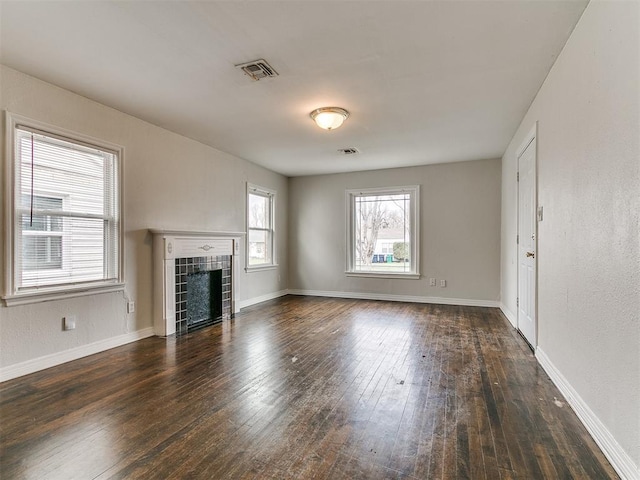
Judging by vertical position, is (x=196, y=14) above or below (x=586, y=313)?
above

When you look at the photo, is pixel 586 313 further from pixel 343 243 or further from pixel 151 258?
pixel 343 243

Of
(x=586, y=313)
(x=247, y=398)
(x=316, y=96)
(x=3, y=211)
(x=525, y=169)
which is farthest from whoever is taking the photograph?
(x=525, y=169)

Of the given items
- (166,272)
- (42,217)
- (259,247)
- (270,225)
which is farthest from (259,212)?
(42,217)

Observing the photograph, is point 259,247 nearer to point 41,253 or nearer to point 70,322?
point 70,322

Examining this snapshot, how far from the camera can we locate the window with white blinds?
285 centimetres

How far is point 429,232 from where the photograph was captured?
6105mm

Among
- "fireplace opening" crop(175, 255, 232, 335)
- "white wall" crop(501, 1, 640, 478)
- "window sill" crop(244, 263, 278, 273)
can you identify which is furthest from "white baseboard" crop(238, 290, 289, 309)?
"white wall" crop(501, 1, 640, 478)

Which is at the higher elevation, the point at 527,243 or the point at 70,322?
the point at 527,243

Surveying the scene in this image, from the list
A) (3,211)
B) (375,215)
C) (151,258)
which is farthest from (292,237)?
(3,211)

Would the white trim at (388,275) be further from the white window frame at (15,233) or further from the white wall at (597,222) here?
the white window frame at (15,233)

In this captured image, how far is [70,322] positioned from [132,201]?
140 cm

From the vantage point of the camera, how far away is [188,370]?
290cm

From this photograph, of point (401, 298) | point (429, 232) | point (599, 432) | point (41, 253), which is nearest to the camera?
point (599, 432)

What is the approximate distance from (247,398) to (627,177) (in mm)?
2576
